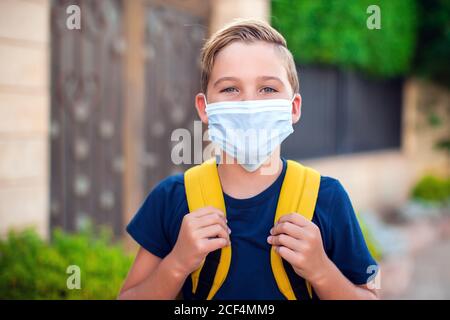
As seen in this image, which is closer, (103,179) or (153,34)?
(103,179)

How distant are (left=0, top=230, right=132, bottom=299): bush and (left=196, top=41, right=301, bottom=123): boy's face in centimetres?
155

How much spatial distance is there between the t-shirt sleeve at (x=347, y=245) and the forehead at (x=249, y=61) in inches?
17.8

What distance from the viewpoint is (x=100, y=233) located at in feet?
18.2

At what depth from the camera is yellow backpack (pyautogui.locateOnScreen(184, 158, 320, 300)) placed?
5.83 ft

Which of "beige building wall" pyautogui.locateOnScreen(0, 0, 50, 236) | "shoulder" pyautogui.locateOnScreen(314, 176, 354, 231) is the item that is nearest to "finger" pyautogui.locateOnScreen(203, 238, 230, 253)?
"shoulder" pyautogui.locateOnScreen(314, 176, 354, 231)

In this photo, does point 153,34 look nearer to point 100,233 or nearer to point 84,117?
point 84,117

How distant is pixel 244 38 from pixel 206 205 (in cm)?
57

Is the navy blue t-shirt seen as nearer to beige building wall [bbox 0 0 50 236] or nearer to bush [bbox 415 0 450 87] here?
beige building wall [bbox 0 0 50 236]

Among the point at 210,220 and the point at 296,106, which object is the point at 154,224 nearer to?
the point at 210,220

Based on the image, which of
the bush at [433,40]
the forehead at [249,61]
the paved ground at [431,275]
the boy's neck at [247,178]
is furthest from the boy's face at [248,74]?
the bush at [433,40]

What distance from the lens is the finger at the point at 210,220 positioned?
1676mm
